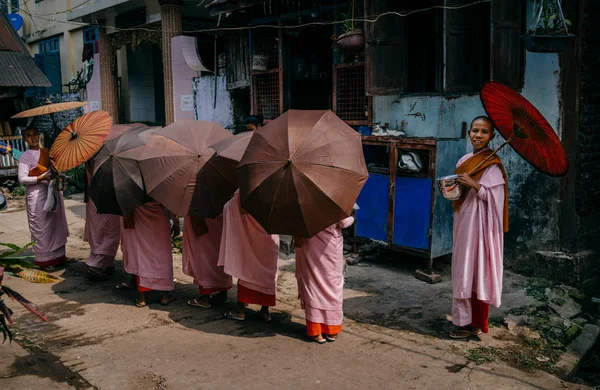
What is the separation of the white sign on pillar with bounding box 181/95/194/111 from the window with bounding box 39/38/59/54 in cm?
931

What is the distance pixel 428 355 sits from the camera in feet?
15.2

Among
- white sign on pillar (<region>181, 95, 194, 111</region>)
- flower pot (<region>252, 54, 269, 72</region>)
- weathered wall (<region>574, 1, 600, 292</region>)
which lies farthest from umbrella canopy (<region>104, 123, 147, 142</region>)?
white sign on pillar (<region>181, 95, 194, 111</region>)

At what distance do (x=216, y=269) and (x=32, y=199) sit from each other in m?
3.18

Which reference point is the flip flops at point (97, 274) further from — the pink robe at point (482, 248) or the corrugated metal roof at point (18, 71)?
the corrugated metal roof at point (18, 71)

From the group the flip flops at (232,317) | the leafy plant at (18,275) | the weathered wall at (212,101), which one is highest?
the weathered wall at (212,101)

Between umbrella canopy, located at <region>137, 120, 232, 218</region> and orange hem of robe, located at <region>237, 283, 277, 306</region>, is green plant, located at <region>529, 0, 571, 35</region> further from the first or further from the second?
orange hem of robe, located at <region>237, 283, 277, 306</region>

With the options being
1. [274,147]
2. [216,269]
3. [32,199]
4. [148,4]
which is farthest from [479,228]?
[148,4]

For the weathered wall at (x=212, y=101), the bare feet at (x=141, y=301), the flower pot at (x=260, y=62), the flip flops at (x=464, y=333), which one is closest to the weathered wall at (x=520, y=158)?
the flip flops at (x=464, y=333)

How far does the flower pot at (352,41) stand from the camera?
7.82m

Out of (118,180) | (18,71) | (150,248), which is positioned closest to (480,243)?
(150,248)

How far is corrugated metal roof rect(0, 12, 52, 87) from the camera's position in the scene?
1213cm

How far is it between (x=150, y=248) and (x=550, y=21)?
190 inches

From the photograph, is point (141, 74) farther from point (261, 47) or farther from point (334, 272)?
point (334, 272)

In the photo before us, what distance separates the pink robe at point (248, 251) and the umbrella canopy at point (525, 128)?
230 centimetres
